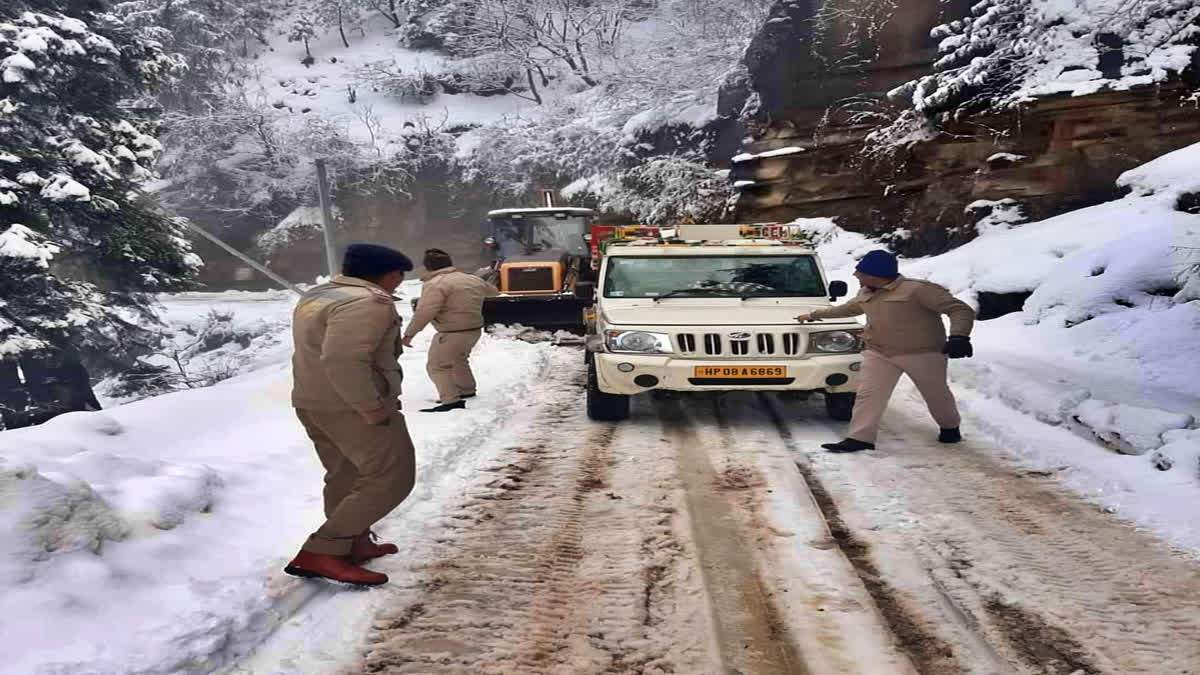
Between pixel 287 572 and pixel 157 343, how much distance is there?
13.8 meters

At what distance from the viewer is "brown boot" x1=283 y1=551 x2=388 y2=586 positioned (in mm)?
3396

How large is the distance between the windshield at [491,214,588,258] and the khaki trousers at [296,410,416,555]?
1218cm

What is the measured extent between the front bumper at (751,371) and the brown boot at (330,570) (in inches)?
131

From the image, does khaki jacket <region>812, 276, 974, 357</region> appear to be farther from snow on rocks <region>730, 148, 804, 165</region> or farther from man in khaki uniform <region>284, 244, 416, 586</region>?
snow on rocks <region>730, 148, 804, 165</region>

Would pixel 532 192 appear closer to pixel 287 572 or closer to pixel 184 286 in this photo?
pixel 184 286

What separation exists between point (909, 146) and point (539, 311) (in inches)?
372

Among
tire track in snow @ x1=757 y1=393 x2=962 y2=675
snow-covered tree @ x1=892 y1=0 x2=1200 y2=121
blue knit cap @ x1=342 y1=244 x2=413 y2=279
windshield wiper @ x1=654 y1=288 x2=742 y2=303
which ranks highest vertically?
snow-covered tree @ x1=892 y1=0 x2=1200 y2=121

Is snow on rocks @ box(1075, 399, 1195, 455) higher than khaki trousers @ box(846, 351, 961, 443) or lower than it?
lower

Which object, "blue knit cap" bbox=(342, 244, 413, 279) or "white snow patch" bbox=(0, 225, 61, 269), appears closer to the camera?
"blue knit cap" bbox=(342, 244, 413, 279)

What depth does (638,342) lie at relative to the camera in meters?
6.48

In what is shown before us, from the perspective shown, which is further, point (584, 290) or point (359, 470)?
point (584, 290)

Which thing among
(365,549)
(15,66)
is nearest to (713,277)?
(365,549)

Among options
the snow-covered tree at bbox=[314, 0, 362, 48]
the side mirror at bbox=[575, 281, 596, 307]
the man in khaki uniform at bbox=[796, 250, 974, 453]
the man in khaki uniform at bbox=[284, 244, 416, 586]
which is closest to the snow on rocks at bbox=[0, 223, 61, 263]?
the side mirror at bbox=[575, 281, 596, 307]

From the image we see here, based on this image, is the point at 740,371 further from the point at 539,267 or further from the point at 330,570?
the point at 539,267
